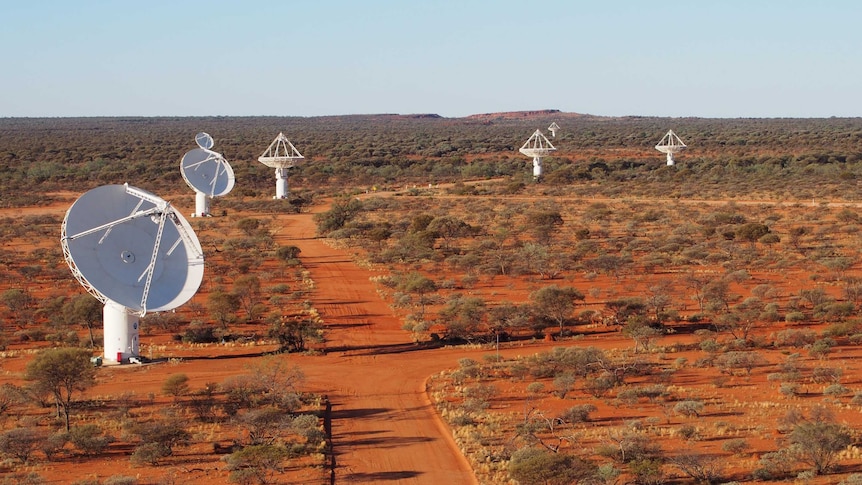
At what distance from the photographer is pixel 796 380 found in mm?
29750

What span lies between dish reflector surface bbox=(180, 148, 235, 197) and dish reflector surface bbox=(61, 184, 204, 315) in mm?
39064

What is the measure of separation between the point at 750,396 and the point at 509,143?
148437mm

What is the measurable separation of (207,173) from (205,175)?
23cm

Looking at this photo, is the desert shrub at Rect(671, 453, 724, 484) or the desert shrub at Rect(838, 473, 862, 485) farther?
the desert shrub at Rect(671, 453, 724, 484)

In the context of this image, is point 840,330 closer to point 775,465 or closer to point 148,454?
point 775,465

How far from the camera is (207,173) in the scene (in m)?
73.2

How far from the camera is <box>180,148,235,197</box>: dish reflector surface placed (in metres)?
72.0

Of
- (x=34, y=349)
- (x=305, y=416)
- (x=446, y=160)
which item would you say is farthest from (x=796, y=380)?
(x=446, y=160)

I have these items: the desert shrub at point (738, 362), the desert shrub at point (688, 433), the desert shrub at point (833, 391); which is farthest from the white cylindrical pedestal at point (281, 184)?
the desert shrub at point (688, 433)

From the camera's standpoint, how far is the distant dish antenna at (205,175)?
72.0 meters

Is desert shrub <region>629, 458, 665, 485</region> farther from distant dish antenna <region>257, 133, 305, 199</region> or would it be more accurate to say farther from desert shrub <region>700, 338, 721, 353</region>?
distant dish antenna <region>257, 133, 305, 199</region>

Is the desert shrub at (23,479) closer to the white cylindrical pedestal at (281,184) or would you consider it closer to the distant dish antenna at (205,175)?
the distant dish antenna at (205,175)

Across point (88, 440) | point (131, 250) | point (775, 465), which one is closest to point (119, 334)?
point (131, 250)

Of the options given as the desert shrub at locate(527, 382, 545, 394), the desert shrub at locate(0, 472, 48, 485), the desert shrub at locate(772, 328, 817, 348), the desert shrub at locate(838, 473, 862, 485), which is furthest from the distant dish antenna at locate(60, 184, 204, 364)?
the desert shrub at locate(772, 328, 817, 348)
